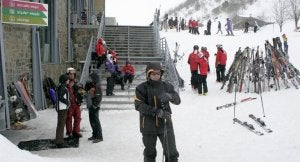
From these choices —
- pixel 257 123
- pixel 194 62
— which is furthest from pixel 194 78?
pixel 257 123

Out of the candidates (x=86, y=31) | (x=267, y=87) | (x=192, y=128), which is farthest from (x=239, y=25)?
(x=192, y=128)

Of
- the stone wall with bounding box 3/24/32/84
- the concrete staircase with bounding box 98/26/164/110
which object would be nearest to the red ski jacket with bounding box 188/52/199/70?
the concrete staircase with bounding box 98/26/164/110

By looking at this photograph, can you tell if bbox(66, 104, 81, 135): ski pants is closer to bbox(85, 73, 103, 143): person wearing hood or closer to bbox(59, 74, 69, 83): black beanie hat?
bbox(85, 73, 103, 143): person wearing hood

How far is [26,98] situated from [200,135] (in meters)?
4.61

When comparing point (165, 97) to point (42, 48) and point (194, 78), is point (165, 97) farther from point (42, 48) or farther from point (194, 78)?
point (42, 48)

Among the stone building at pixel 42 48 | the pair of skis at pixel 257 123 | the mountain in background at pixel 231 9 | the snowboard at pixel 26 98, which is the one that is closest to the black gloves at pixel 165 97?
the pair of skis at pixel 257 123

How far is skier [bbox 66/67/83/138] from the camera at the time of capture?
941 cm

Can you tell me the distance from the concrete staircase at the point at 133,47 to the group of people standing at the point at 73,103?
17.3 ft

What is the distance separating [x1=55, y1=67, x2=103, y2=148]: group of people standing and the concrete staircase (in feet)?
17.3

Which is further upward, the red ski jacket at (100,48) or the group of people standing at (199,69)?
the red ski jacket at (100,48)

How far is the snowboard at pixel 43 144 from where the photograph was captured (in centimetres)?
902

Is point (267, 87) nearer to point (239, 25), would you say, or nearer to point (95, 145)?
point (95, 145)

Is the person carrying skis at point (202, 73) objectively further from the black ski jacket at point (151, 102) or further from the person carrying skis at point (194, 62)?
the black ski jacket at point (151, 102)

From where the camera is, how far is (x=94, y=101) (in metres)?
9.16
